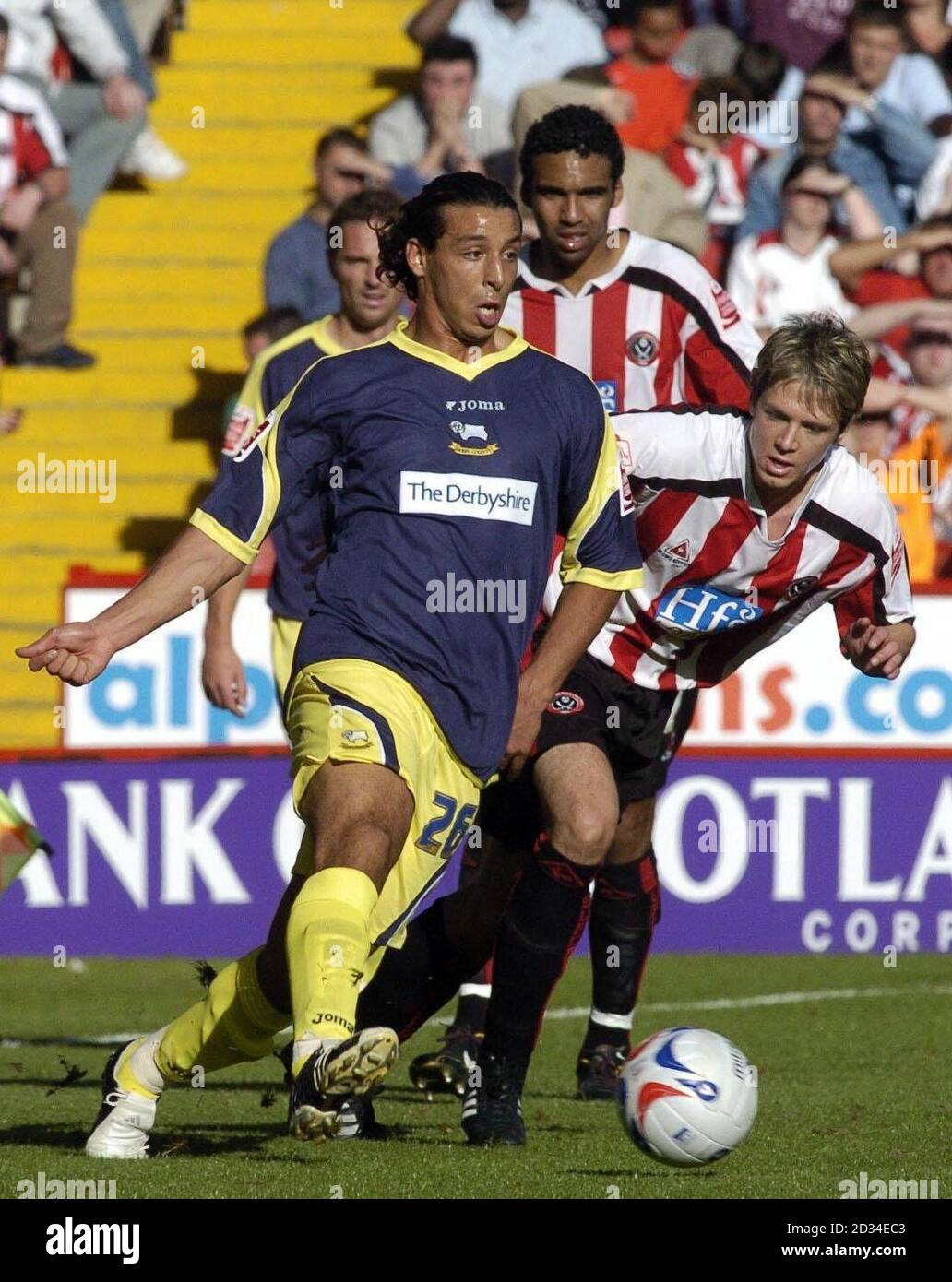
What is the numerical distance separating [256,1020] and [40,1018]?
12.7ft

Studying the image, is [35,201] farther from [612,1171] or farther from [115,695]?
[612,1171]

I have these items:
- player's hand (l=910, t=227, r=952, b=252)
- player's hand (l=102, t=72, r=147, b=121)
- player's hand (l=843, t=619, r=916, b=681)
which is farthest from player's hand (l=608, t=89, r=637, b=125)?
player's hand (l=843, t=619, r=916, b=681)

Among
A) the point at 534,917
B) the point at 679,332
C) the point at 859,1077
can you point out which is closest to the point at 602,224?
the point at 679,332

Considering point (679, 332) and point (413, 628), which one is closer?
point (413, 628)

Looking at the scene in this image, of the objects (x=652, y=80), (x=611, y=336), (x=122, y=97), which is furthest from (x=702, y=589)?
(x=122, y=97)

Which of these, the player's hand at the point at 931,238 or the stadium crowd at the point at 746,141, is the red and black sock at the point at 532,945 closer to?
the stadium crowd at the point at 746,141

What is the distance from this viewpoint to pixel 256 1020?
4996 mm

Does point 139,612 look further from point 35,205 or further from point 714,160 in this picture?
point 714,160

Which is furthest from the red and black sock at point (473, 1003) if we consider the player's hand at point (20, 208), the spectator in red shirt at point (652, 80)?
the spectator in red shirt at point (652, 80)

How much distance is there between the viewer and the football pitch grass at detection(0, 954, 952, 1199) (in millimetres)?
4934

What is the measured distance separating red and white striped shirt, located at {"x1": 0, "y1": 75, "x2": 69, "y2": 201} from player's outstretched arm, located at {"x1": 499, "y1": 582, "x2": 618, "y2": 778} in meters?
9.05

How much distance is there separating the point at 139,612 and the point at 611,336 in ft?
8.20

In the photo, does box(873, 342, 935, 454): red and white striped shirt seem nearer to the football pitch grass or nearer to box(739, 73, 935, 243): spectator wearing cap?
box(739, 73, 935, 243): spectator wearing cap

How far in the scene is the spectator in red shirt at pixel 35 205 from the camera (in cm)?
1341
